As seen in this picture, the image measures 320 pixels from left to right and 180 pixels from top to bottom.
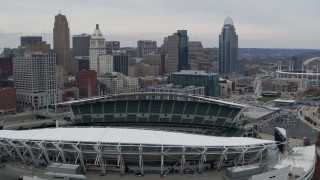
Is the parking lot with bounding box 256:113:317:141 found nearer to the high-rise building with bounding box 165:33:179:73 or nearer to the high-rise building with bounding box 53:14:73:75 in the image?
the high-rise building with bounding box 165:33:179:73

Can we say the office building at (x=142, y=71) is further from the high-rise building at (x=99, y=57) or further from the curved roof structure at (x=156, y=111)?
the curved roof structure at (x=156, y=111)

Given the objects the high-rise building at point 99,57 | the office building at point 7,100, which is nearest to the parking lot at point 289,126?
the office building at point 7,100

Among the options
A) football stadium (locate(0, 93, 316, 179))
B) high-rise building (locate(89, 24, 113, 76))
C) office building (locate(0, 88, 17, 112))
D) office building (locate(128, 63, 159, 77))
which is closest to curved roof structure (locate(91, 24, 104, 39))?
high-rise building (locate(89, 24, 113, 76))

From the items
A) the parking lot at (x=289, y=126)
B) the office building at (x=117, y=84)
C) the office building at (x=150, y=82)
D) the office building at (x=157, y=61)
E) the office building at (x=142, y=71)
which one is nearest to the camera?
the parking lot at (x=289, y=126)

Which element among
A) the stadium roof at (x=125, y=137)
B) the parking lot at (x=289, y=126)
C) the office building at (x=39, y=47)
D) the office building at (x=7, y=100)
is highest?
the office building at (x=39, y=47)

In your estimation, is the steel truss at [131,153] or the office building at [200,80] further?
the office building at [200,80]

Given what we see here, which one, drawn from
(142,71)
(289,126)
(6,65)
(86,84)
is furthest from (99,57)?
(289,126)

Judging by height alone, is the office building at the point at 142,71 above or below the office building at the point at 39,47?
below
